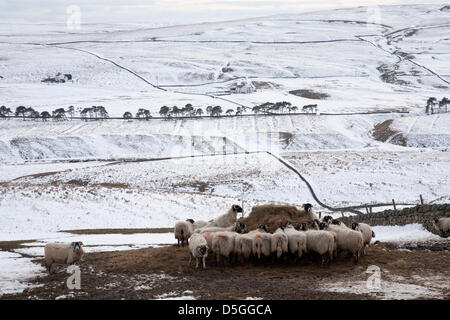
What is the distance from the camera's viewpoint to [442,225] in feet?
68.7

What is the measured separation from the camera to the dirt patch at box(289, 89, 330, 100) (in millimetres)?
129750

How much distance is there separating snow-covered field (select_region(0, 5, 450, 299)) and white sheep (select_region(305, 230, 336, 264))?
12.7 ft

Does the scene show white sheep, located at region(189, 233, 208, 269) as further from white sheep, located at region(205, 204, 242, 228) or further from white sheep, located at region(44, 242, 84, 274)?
white sheep, located at region(44, 242, 84, 274)

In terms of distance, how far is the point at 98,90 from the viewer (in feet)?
455

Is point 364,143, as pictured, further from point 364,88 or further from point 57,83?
point 57,83

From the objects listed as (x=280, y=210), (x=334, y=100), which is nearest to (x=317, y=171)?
(x=280, y=210)

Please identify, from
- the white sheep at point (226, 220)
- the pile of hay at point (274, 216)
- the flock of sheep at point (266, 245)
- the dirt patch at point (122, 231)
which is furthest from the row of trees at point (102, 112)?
the flock of sheep at point (266, 245)

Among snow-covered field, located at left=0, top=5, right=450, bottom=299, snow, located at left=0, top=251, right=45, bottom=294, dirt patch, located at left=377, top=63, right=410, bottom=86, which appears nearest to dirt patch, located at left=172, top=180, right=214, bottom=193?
snow-covered field, located at left=0, top=5, right=450, bottom=299

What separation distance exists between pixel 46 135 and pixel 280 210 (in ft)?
238

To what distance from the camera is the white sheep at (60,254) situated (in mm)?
17969

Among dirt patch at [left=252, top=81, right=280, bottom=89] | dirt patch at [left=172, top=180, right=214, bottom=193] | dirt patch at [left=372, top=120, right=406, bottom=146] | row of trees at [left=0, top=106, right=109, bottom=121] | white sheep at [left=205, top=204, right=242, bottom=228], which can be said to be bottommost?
dirt patch at [left=172, top=180, right=214, bottom=193]

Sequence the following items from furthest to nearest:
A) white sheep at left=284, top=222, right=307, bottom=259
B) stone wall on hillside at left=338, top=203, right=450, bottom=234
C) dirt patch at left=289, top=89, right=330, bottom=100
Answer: dirt patch at left=289, top=89, right=330, bottom=100 < stone wall on hillside at left=338, top=203, right=450, bottom=234 < white sheep at left=284, top=222, right=307, bottom=259

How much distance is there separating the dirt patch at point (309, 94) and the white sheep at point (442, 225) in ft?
361

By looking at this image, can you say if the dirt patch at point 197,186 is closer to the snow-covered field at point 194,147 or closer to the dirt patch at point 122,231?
the snow-covered field at point 194,147
